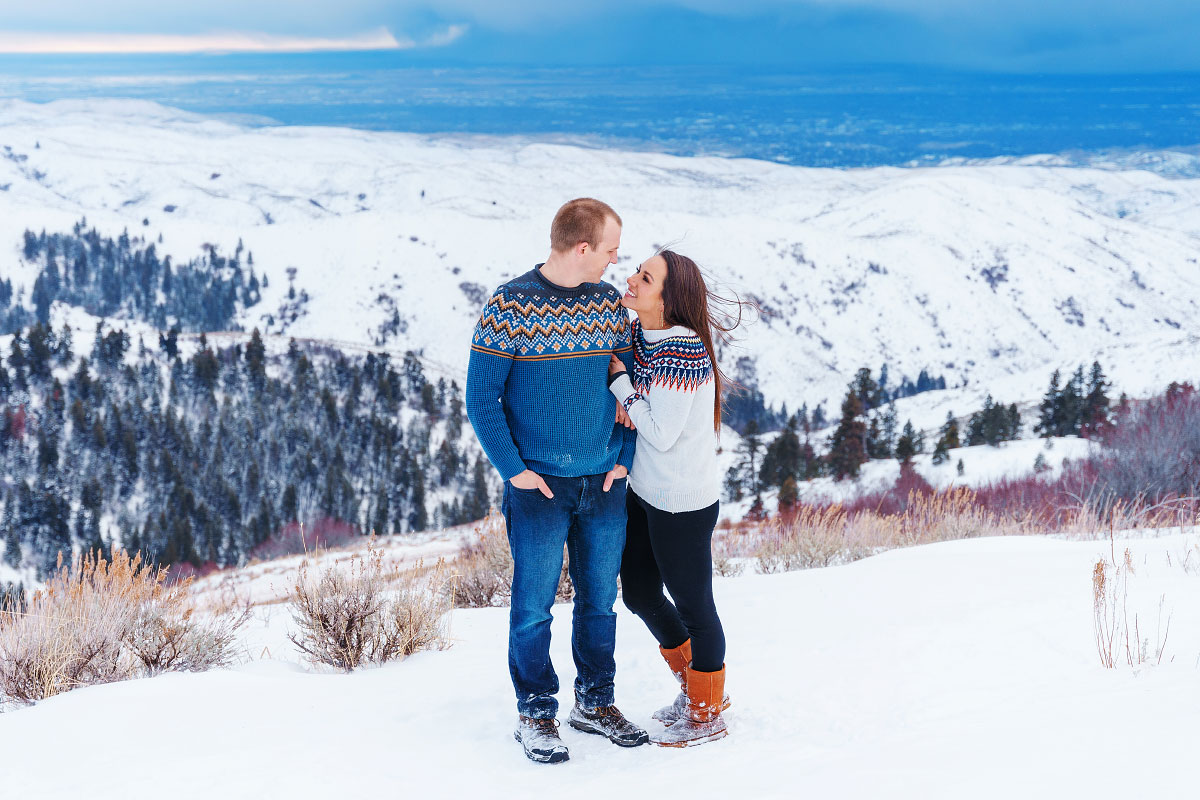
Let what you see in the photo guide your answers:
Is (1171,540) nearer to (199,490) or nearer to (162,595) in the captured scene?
(162,595)

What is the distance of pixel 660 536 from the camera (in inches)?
146

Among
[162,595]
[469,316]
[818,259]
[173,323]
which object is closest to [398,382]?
[469,316]

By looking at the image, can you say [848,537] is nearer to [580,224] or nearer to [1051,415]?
[580,224]

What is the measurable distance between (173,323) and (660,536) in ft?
538

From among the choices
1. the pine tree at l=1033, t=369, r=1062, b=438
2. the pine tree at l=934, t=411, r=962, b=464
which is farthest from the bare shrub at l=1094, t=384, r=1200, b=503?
the pine tree at l=1033, t=369, r=1062, b=438

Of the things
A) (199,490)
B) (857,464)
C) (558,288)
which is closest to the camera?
(558,288)

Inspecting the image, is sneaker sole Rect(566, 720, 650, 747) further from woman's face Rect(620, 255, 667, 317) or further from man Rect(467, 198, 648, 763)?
woman's face Rect(620, 255, 667, 317)

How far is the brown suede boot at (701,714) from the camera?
380cm

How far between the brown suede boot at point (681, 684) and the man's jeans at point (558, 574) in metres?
0.28

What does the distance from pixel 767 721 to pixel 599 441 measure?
1.61m

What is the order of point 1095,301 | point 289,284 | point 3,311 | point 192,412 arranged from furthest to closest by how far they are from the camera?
point 1095,301 < point 289,284 < point 3,311 < point 192,412

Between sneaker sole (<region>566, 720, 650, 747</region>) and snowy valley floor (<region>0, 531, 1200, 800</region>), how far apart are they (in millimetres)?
35

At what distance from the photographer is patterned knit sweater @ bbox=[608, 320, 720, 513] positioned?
352 centimetres

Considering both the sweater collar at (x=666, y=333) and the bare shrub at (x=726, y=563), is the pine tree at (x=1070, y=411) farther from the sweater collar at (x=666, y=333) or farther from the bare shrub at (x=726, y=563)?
the sweater collar at (x=666, y=333)
